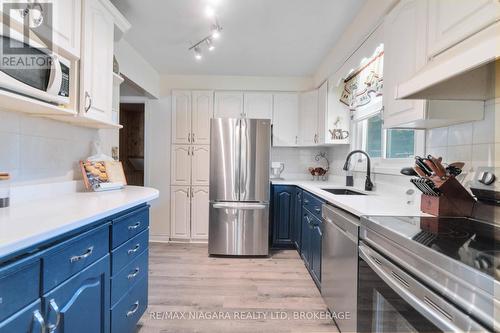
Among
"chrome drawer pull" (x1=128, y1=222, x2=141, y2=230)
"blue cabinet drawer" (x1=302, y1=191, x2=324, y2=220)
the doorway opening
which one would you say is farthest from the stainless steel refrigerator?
the doorway opening

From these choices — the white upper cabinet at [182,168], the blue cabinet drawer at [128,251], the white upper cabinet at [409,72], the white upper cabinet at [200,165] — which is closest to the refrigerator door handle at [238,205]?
the white upper cabinet at [200,165]

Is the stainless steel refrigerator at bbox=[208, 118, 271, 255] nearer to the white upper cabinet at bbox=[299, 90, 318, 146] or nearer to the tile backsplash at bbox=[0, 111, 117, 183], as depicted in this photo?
the white upper cabinet at bbox=[299, 90, 318, 146]

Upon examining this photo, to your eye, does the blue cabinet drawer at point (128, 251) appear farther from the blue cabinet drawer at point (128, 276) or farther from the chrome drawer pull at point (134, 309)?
the chrome drawer pull at point (134, 309)

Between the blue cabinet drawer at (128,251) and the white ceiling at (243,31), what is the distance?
1.75 m

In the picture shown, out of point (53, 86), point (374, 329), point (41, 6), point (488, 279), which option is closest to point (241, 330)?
point (374, 329)

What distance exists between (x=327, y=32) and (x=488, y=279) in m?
2.40

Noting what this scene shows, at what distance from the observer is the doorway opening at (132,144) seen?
498cm

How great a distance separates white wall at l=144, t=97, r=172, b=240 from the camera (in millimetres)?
3643

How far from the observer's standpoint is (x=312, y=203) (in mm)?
2383

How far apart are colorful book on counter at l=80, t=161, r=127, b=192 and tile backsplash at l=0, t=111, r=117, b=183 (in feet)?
0.39

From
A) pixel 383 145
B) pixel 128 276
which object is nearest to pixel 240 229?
pixel 128 276

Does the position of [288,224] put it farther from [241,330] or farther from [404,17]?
[404,17]

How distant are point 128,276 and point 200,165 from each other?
2.24 m

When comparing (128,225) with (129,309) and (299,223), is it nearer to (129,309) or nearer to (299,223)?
(129,309)
